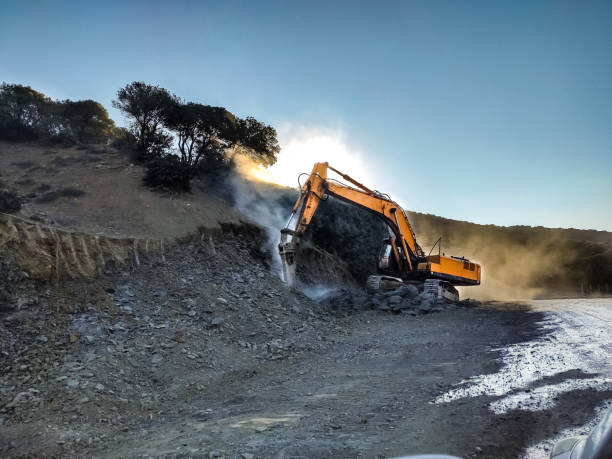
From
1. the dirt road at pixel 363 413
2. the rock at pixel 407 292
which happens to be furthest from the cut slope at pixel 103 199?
the dirt road at pixel 363 413

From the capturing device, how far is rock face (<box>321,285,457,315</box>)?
50.4 ft

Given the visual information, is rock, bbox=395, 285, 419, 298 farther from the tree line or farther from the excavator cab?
the tree line

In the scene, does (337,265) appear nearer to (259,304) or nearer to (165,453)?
(259,304)

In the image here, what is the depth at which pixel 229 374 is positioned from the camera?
8344mm

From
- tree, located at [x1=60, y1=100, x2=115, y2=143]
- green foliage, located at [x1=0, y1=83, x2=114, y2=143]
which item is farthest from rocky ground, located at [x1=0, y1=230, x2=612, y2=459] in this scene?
tree, located at [x1=60, y1=100, x2=115, y2=143]

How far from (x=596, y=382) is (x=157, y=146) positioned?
69.3 ft

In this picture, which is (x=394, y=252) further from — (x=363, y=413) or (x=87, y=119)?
(x=87, y=119)

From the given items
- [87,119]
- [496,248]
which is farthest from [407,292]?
[496,248]

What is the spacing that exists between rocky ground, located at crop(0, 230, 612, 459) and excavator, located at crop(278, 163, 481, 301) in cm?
438

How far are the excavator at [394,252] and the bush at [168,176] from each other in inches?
197

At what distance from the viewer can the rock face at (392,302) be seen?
1535 cm

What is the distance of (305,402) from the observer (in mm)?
6305

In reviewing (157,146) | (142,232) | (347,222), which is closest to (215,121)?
(157,146)

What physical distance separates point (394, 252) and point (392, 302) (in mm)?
4262
